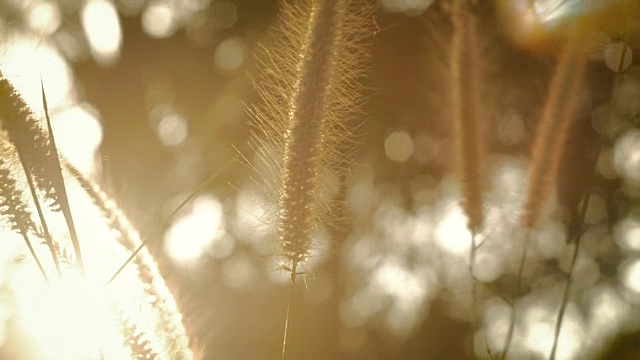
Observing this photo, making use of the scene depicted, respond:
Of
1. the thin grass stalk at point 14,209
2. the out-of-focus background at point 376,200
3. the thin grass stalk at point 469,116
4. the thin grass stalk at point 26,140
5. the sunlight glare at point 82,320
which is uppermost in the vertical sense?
the out-of-focus background at point 376,200

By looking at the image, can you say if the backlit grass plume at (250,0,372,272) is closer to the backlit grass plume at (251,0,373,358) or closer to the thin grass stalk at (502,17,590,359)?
the backlit grass plume at (251,0,373,358)

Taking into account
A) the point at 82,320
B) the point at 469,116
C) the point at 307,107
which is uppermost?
the point at 469,116

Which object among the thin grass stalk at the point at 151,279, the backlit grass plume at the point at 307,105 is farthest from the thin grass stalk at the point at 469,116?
the thin grass stalk at the point at 151,279

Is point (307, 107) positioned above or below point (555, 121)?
below

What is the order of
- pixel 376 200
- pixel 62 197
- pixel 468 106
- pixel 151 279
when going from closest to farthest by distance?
pixel 62 197 < pixel 151 279 < pixel 468 106 < pixel 376 200

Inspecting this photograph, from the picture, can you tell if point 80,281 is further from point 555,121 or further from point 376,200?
point 376,200

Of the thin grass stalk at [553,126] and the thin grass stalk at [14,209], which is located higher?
the thin grass stalk at [553,126]

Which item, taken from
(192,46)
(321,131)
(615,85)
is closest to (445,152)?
(615,85)

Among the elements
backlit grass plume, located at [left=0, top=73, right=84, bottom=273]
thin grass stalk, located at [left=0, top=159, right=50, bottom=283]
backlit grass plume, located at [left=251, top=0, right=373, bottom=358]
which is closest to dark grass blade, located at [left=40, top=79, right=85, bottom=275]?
backlit grass plume, located at [left=0, top=73, right=84, bottom=273]

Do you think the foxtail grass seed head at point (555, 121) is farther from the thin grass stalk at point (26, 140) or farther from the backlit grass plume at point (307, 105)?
the thin grass stalk at point (26, 140)

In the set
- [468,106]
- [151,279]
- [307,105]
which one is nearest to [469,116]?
[468,106]

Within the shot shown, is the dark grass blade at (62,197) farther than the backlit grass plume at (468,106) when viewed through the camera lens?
No
